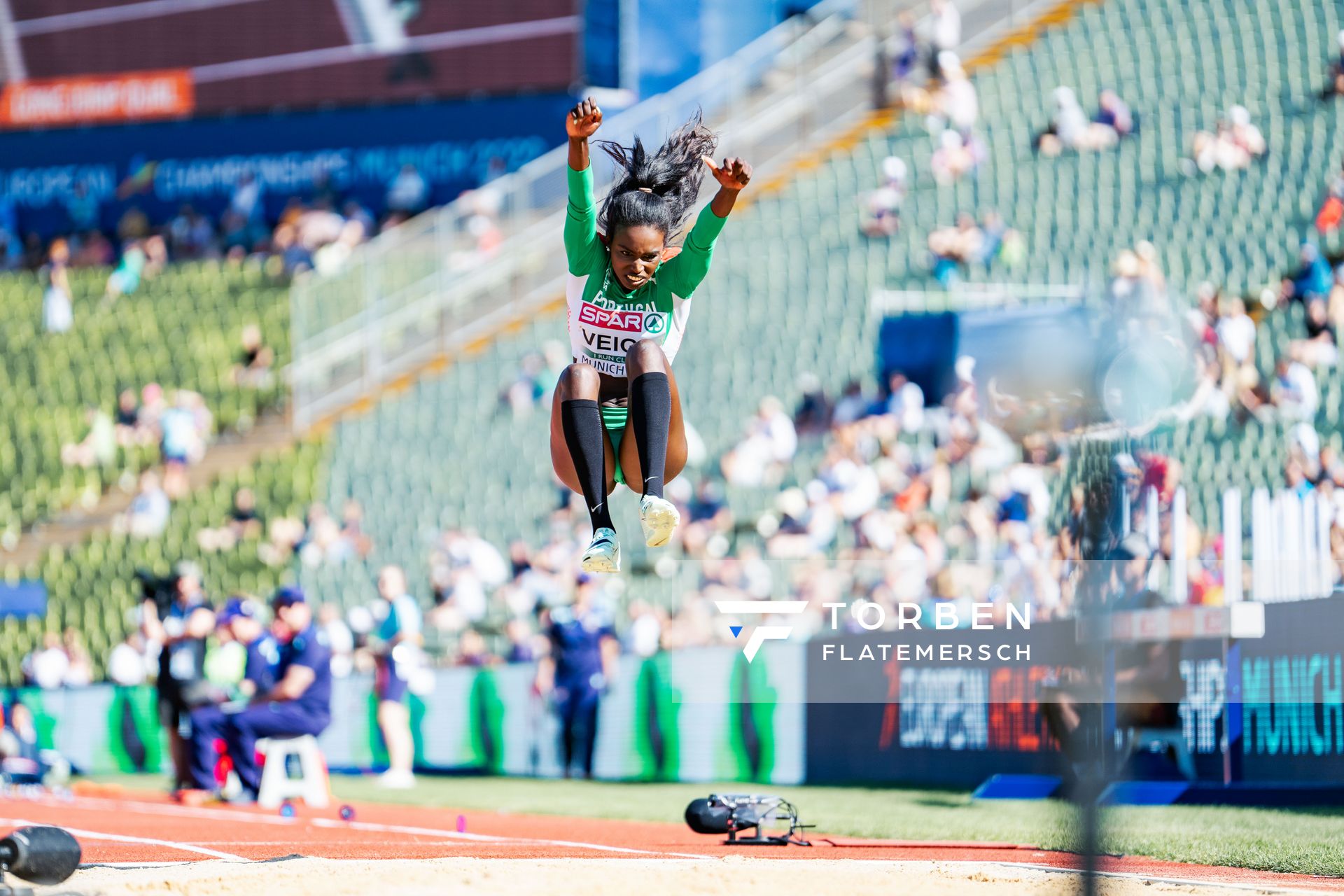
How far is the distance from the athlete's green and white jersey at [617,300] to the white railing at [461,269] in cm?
1373

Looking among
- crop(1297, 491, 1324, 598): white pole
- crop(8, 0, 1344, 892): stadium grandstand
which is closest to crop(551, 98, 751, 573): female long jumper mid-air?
crop(8, 0, 1344, 892): stadium grandstand

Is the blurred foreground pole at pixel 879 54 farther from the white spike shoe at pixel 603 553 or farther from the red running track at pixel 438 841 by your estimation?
Result: the white spike shoe at pixel 603 553

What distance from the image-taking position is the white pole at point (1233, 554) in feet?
34.9

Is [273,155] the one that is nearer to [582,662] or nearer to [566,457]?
[582,662]

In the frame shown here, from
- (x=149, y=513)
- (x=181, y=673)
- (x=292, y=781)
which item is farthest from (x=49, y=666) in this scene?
(x=292, y=781)

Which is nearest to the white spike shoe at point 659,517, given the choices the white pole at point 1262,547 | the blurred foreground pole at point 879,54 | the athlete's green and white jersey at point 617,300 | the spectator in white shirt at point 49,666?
the athlete's green and white jersey at point 617,300

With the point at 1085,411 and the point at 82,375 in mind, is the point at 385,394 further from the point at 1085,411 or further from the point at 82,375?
the point at 1085,411

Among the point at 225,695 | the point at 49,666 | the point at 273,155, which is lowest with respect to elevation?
the point at 225,695

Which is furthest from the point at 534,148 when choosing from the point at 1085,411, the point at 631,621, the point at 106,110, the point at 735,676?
the point at 1085,411

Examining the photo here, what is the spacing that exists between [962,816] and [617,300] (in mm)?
5028

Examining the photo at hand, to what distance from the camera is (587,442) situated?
25.0ft

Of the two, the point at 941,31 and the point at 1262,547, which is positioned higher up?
the point at 941,31

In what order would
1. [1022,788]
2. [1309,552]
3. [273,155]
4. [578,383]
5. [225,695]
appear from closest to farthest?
1. [578,383]
2. [1309,552]
3. [1022,788]
4. [225,695]
5. [273,155]

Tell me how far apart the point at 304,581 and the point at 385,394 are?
11.8 ft
